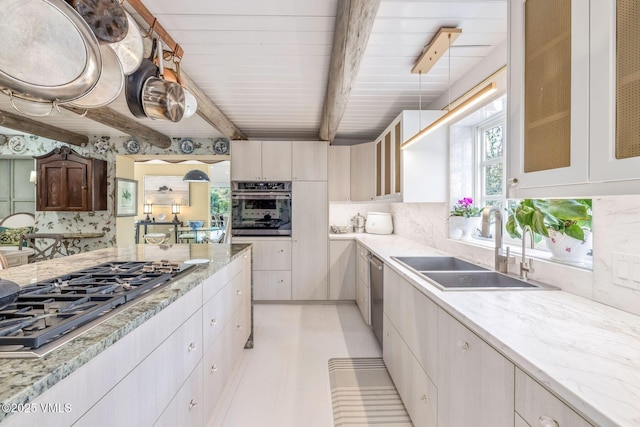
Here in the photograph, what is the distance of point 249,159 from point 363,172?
1.59 meters

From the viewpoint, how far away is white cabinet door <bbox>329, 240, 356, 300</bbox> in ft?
13.2

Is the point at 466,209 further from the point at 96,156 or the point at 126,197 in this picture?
the point at 96,156

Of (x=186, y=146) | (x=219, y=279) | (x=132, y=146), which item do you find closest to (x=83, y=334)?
(x=219, y=279)

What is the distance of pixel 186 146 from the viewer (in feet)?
15.8

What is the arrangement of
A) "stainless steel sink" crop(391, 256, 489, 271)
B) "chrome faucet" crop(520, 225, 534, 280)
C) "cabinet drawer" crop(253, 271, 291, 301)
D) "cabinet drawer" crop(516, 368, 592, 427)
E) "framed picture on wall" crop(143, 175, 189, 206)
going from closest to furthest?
"cabinet drawer" crop(516, 368, 592, 427)
"chrome faucet" crop(520, 225, 534, 280)
"stainless steel sink" crop(391, 256, 489, 271)
"cabinet drawer" crop(253, 271, 291, 301)
"framed picture on wall" crop(143, 175, 189, 206)

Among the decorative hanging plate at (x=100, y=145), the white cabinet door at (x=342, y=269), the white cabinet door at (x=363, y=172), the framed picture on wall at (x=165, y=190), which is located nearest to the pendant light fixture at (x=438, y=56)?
the white cabinet door at (x=363, y=172)

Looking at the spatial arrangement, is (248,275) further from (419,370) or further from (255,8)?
(255,8)

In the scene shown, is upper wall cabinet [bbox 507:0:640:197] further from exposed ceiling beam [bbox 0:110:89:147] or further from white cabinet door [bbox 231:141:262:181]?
exposed ceiling beam [bbox 0:110:89:147]

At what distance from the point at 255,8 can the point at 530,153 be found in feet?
5.24

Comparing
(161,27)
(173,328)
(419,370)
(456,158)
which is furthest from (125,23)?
(456,158)

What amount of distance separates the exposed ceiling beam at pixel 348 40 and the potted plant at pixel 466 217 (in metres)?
1.33

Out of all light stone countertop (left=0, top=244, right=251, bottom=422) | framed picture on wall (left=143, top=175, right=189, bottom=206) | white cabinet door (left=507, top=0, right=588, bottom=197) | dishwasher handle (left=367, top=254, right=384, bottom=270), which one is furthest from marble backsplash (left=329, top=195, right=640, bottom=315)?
framed picture on wall (left=143, top=175, right=189, bottom=206)

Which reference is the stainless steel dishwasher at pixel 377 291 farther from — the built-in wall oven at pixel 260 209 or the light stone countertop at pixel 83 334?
the built-in wall oven at pixel 260 209

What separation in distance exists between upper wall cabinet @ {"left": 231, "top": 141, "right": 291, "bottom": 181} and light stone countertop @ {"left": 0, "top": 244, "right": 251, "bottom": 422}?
206 centimetres
